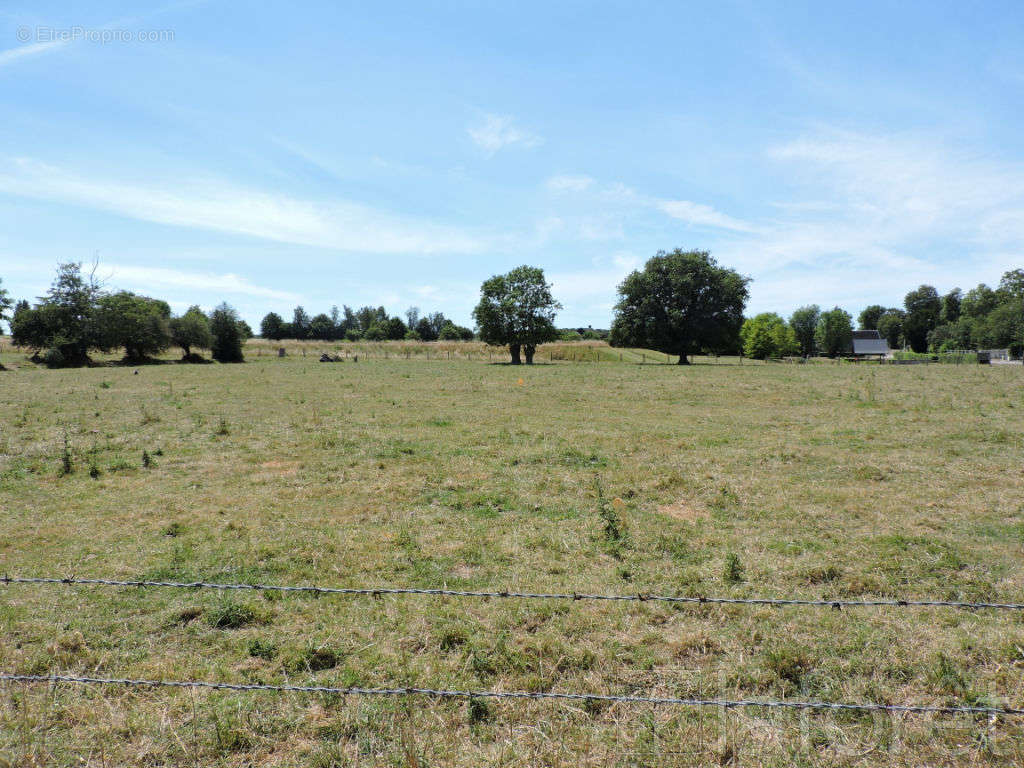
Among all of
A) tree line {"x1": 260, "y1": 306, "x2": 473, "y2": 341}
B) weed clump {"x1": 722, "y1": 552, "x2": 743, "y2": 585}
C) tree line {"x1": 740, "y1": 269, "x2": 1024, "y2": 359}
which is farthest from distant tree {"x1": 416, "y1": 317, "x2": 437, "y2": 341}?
weed clump {"x1": 722, "y1": 552, "x2": 743, "y2": 585}

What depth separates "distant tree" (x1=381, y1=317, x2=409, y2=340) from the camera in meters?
153

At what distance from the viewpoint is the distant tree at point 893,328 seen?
149 m

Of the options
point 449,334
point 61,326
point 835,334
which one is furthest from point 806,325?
point 61,326

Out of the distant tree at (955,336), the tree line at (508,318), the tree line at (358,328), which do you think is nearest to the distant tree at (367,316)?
the tree line at (358,328)

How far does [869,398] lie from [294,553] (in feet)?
78.4

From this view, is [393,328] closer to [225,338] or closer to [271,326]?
[271,326]

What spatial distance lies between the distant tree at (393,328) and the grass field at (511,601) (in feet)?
464

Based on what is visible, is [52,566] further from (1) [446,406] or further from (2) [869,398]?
(2) [869,398]

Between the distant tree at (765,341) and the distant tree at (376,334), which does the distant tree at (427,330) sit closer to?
the distant tree at (376,334)

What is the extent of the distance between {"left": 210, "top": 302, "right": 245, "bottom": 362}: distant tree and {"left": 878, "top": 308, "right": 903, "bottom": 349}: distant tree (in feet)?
526

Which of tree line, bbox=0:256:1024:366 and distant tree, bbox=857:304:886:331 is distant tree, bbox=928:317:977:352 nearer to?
distant tree, bbox=857:304:886:331

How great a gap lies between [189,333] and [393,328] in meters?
88.4

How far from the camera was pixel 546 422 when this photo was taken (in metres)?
17.5

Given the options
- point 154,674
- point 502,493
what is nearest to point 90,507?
point 154,674
